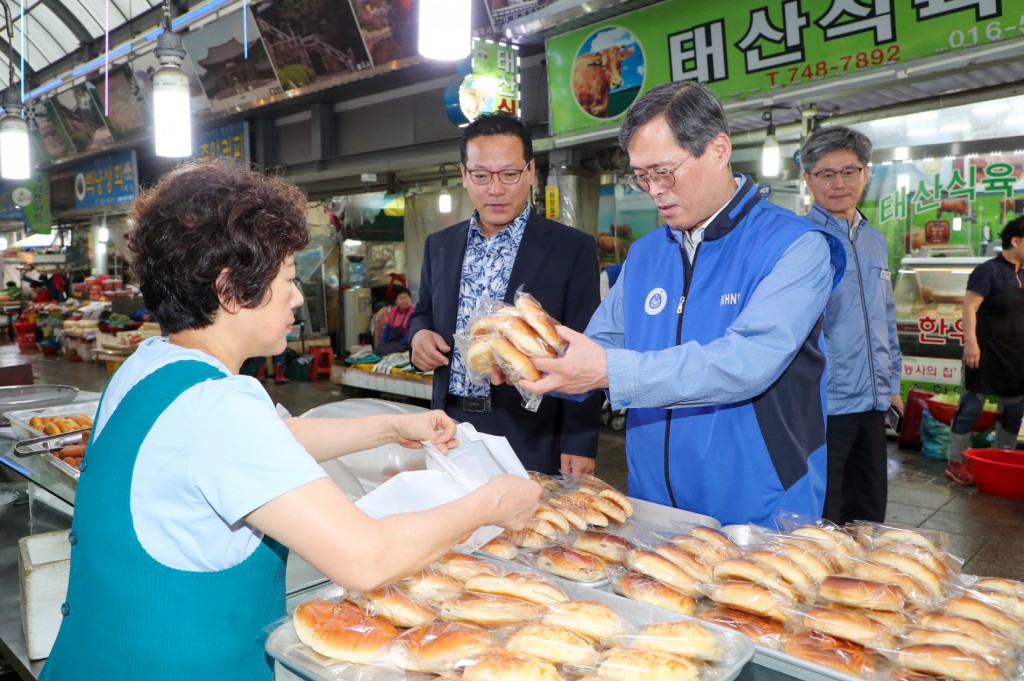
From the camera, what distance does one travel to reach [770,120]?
6734 millimetres

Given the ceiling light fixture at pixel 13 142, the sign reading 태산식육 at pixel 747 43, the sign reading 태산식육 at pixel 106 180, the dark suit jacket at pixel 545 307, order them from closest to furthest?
the dark suit jacket at pixel 545 307, the sign reading 태산식육 at pixel 747 43, the ceiling light fixture at pixel 13 142, the sign reading 태산식육 at pixel 106 180

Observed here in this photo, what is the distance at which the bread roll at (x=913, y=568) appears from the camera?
148 centimetres

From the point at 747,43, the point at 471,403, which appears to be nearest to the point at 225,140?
the point at 747,43

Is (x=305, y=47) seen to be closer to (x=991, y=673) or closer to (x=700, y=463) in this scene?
(x=700, y=463)

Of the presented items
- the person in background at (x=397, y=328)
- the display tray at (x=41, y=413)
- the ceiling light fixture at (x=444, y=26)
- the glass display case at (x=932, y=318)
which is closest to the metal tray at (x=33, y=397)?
the display tray at (x=41, y=413)

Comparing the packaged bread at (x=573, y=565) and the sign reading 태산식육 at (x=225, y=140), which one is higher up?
the sign reading 태산식육 at (x=225, y=140)

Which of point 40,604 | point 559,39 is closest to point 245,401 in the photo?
point 40,604

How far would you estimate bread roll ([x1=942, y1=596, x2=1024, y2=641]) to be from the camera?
1340mm

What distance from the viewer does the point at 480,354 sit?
6.78 feet

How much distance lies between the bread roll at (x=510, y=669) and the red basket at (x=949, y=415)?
6989 millimetres

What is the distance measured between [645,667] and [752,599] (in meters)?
0.32

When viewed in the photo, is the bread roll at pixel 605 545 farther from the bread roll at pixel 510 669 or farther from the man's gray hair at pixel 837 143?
the man's gray hair at pixel 837 143

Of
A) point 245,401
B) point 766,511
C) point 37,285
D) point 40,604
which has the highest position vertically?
point 37,285

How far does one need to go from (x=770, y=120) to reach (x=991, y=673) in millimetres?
6317
